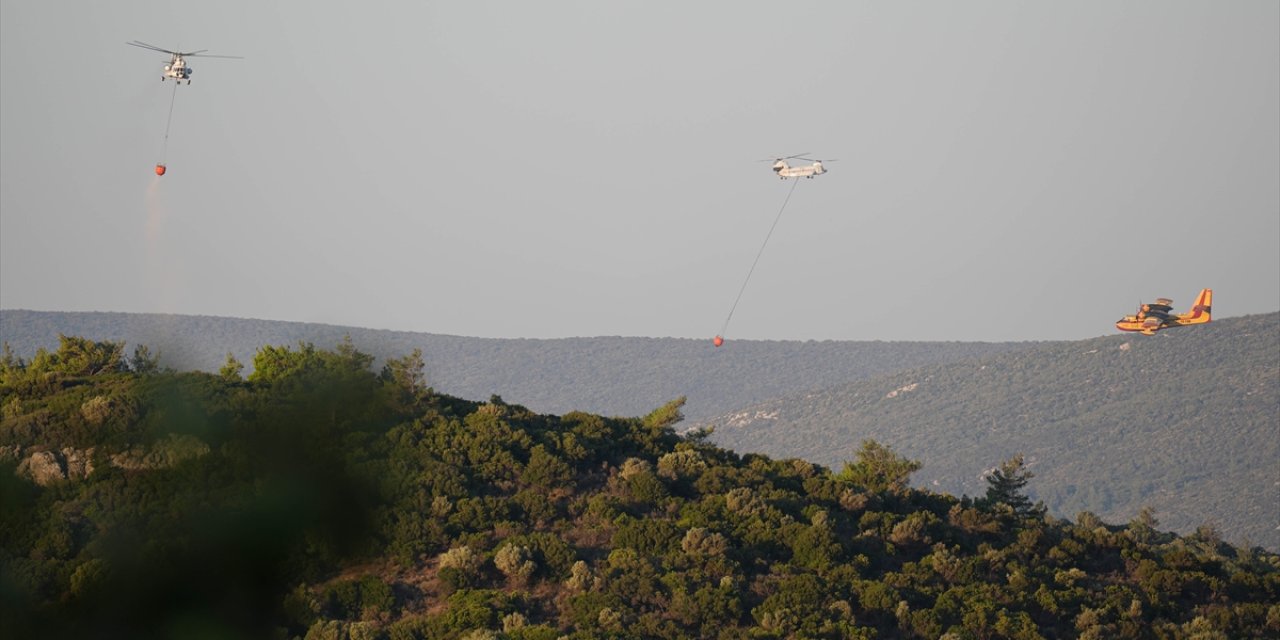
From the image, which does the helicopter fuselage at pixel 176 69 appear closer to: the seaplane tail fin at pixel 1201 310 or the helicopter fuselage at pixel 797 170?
the helicopter fuselage at pixel 797 170

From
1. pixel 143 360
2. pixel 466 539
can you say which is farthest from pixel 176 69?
pixel 466 539

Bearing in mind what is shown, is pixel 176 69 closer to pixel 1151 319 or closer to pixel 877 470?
pixel 877 470

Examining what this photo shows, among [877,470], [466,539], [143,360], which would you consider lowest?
[466,539]

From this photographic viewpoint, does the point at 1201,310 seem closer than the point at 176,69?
No

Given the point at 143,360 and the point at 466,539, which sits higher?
the point at 143,360

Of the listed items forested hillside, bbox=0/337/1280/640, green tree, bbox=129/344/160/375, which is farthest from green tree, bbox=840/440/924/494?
green tree, bbox=129/344/160/375

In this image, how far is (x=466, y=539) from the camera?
4988cm

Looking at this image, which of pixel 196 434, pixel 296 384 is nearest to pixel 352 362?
pixel 296 384

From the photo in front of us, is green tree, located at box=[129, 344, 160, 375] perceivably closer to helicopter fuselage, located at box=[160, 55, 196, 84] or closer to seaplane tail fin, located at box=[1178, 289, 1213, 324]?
helicopter fuselage, located at box=[160, 55, 196, 84]

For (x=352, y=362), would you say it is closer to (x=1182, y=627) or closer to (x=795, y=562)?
(x=795, y=562)

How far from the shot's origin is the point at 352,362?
205ft

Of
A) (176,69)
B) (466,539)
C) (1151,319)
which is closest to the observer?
(466,539)

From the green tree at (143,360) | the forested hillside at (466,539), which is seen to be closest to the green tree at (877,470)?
the forested hillside at (466,539)

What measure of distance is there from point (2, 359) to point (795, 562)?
37.3 meters
